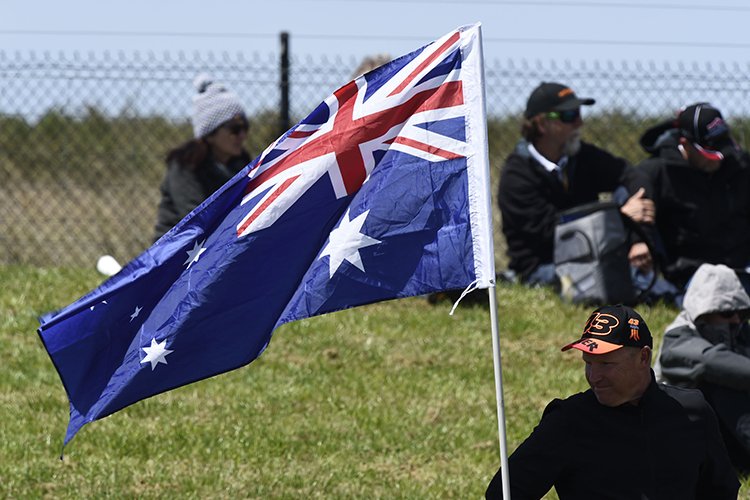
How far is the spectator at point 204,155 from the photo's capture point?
680 centimetres

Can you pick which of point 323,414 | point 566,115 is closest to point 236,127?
point 323,414

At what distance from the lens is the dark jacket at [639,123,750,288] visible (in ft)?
24.0

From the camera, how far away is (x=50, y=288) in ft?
25.0

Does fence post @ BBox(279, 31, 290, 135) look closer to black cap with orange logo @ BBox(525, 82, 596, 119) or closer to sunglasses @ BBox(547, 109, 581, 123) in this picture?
black cap with orange logo @ BBox(525, 82, 596, 119)

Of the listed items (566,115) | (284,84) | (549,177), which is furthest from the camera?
(284,84)

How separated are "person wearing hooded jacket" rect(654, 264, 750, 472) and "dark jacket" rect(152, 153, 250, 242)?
358 cm

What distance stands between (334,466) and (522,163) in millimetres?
3531

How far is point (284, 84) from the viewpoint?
8742mm

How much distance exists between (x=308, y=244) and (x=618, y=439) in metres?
1.24

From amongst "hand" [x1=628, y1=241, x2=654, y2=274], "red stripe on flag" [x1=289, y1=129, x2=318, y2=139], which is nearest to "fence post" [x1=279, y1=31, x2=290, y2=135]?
"hand" [x1=628, y1=241, x2=654, y2=274]

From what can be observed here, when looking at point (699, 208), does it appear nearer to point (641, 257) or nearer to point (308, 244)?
point (641, 257)

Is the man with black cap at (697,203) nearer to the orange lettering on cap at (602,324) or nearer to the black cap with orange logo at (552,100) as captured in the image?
the black cap with orange logo at (552,100)

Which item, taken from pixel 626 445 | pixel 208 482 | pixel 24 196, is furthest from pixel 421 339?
pixel 24 196

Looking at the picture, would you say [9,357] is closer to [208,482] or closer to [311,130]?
[208,482]
